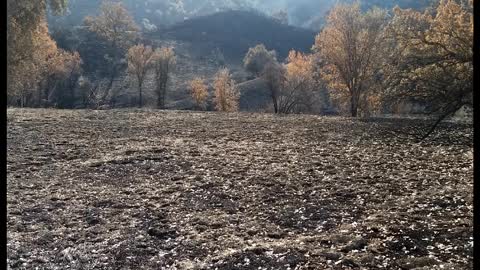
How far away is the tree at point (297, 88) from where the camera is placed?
63000 millimetres

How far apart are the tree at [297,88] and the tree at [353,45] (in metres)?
19.0

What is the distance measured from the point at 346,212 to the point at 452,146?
12.4 metres

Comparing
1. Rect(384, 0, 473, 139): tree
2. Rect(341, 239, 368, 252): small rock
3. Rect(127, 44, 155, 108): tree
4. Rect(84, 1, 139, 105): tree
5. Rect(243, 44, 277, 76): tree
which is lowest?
Rect(341, 239, 368, 252): small rock

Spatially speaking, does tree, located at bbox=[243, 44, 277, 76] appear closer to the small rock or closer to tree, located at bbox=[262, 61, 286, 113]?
tree, located at bbox=[262, 61, 286, 113]

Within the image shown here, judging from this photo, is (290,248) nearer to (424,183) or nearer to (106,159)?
(424,183)

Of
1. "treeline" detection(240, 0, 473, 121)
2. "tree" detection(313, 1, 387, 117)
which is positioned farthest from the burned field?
"tree" detection(313, 1, 387, 117)

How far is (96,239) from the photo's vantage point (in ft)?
39.7

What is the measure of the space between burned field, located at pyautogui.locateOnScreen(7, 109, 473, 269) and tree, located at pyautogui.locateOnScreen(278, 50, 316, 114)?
35.1 metres

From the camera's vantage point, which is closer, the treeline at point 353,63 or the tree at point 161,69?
the treeline at point 353,63

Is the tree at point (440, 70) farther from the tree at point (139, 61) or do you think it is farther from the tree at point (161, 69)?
the tree at point (139, 61)

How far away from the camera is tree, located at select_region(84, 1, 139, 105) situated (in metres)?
124

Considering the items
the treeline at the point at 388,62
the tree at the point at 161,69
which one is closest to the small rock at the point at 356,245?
the treeline at the point at 388,62

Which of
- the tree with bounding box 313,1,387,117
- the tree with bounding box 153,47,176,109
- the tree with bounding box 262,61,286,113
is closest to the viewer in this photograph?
the tree with bounding box 313,1,387,117

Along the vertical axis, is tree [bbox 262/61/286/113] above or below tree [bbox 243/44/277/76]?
below
